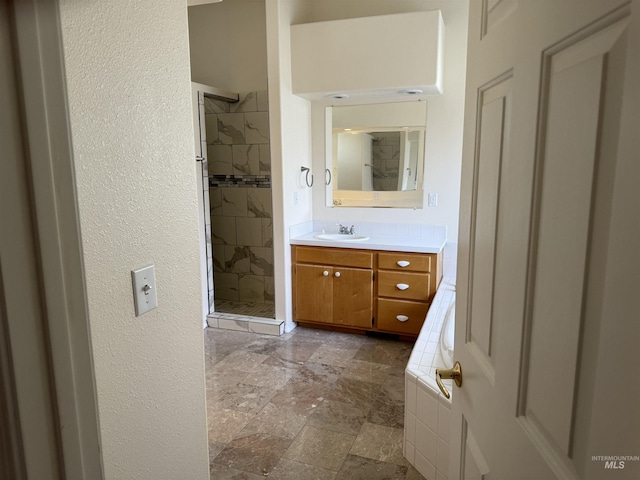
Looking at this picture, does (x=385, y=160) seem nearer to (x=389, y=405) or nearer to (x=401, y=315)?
(x=401, y=315)

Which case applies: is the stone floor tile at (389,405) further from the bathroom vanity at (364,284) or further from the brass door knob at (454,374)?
the brass door knob at (454,374)

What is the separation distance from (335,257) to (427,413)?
187 cm

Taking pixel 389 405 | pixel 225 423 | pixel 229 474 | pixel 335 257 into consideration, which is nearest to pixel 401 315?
pixel 335 257

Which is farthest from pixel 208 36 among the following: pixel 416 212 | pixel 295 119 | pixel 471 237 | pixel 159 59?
pixel 471 237

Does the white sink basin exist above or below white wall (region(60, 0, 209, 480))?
below

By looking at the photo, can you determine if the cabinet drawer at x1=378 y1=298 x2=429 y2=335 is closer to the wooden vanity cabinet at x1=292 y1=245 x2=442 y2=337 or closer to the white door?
the wooden vanity cabinet at x1=292 y1=245 x2=442 y2=337

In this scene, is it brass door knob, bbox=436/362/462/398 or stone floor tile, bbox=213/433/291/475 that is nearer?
brass door knob, bbox=436/362/462/398

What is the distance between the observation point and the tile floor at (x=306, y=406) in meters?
2.13

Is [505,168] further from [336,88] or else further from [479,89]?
[336,88]

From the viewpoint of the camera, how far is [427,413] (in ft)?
6.65

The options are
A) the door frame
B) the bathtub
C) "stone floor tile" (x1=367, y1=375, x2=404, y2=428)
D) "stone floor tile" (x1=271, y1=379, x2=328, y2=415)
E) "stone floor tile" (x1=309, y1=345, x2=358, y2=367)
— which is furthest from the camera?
"stone floor tile" (x1=309, y1=345, x2=358, y2=367)

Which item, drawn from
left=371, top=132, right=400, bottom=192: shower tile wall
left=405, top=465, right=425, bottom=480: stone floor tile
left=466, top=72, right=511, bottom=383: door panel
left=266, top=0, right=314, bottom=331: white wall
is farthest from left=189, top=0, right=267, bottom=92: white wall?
left=466, top=72, right=511, bottom=383: door panel

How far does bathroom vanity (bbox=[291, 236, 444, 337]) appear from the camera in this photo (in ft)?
11.6

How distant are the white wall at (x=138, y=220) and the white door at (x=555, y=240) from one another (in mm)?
722
